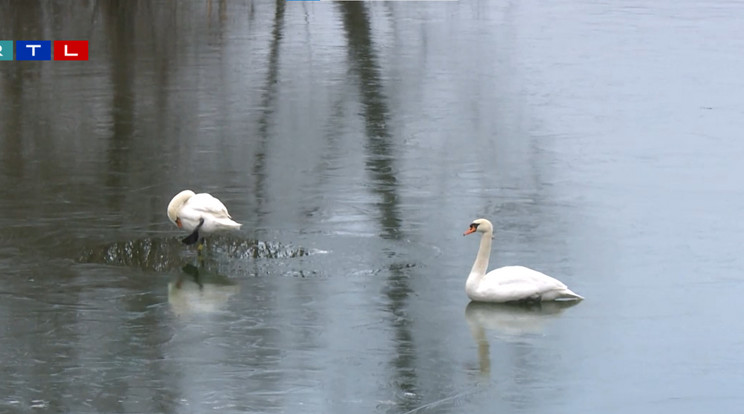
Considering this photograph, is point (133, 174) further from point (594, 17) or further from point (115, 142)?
point (594, 17)

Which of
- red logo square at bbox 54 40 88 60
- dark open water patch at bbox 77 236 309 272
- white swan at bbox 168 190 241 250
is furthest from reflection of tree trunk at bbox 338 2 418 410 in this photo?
red logo square at bbox 54 40 88 60

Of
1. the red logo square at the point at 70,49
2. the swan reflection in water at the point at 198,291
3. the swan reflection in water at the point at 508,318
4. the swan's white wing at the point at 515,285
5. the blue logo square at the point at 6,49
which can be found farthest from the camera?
the blue logo square at the point at 6,49

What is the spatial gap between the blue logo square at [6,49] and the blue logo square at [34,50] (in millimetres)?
113

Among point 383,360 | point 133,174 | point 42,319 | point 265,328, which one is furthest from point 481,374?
point 133,174

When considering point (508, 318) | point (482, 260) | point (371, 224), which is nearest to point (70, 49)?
point (371, 224)

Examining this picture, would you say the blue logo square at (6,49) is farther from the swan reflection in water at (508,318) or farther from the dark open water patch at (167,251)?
the swan reflection in water at (508,318)

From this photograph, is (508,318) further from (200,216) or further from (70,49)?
(70,49)

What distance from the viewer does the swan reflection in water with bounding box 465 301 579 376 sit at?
→ 10406mm

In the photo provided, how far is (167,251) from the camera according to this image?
12.8 m

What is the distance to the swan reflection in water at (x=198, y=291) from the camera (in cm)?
1113

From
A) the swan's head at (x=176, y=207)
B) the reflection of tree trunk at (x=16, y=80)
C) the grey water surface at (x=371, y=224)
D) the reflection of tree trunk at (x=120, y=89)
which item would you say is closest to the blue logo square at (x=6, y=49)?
the reflection of tree trunk at (x=16, y=80)

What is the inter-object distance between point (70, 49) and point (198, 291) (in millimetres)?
15072

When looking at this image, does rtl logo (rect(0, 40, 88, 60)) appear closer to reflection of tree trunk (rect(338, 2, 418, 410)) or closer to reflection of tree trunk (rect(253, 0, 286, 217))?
reflection of tree trunk (rect(253, 0, 286, 217))

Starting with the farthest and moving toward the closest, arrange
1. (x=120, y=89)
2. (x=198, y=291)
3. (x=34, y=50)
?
1. (x=34, y=50)
2. (x=120, y=89)
3. (x=198, y=291)
